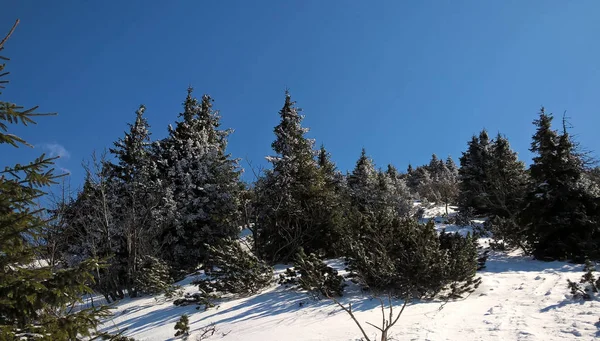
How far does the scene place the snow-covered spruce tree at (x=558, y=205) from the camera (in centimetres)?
1098

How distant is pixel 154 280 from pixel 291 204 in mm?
7082

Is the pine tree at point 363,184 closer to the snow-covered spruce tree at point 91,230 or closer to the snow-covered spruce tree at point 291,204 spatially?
the snow-covered spruce tree at point 291,204

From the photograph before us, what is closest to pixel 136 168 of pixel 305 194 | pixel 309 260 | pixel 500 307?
pixel 305 194

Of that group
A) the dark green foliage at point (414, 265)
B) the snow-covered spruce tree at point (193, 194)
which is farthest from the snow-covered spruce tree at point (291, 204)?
the dark green foliage at point (414, 265)

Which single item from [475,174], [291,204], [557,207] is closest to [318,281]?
[291,204]

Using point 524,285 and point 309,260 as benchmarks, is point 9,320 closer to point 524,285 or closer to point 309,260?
point 309,260

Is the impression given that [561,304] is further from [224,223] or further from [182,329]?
[224,223]

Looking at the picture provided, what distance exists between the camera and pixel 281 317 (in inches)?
283

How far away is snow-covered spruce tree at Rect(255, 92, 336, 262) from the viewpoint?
15.8 m

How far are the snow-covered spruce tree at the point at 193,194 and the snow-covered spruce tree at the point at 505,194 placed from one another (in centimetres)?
1368

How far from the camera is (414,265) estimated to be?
7906 mm

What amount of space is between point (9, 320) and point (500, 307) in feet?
26.1

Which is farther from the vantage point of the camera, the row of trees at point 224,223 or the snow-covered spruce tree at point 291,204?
the snow-covered spruce tree at point 291,204

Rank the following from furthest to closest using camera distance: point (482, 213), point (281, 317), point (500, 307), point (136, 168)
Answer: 1. point (482, 213)
2. point (136, 168)
3. point (281, 317)
4. point (500, 307)
